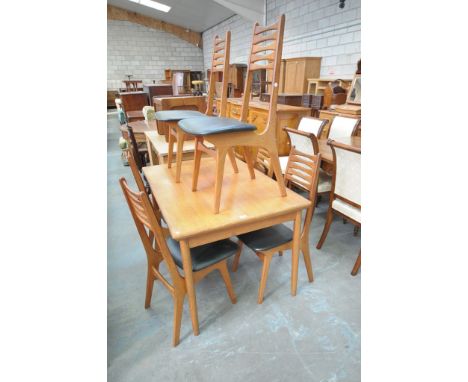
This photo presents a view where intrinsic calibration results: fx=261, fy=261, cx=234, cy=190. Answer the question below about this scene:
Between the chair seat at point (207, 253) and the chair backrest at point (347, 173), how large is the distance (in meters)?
0.91

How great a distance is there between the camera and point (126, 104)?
14.9 ft

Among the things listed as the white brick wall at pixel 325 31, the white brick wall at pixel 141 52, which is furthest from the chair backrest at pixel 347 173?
the white brick wall at pixel 141 52

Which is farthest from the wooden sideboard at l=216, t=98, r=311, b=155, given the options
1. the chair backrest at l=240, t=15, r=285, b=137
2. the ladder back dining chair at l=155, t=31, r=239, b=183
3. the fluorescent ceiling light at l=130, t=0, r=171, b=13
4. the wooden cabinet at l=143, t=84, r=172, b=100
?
the fluorescent ceiling light at l=130, t=0, r=171, b=13

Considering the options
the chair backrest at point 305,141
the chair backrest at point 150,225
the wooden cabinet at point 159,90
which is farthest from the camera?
the wooden cabinet at point 159,90

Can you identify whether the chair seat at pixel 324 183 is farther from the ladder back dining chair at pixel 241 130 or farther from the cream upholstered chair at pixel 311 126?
the ladder back dining chair at pixel 241 130

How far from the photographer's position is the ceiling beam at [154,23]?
10.6 meters

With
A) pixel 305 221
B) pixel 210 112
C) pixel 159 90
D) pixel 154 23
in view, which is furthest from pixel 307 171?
pixel 154 23

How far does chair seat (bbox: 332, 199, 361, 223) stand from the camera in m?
1.82

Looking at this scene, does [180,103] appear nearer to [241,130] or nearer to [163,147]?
[163,147]

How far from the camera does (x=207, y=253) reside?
4.78ft
